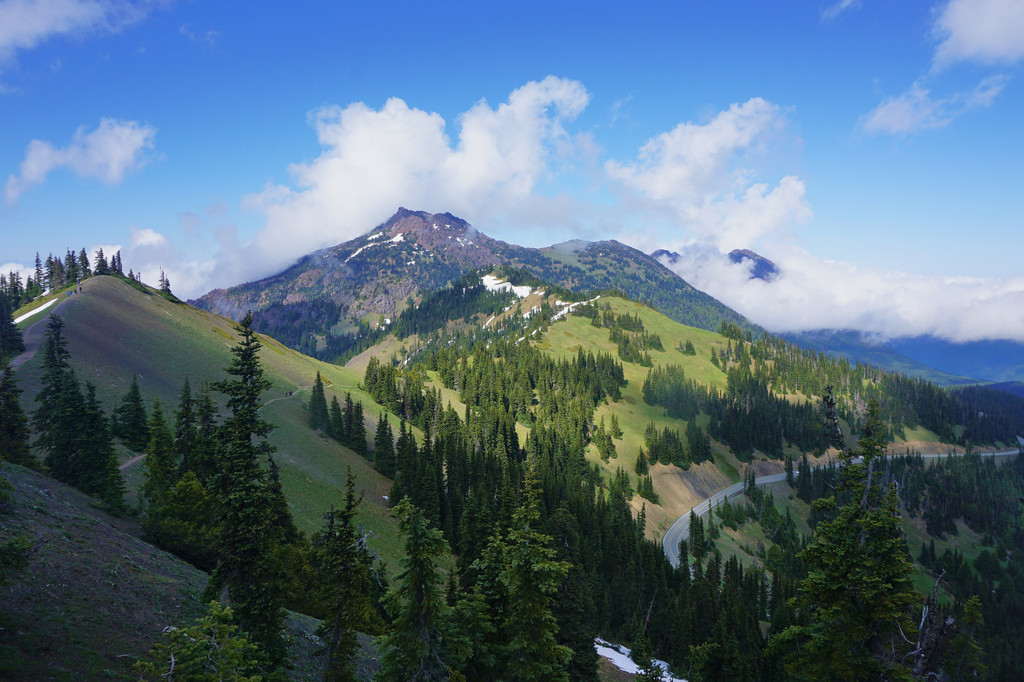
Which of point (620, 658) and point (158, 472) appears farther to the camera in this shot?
point (620, 658)

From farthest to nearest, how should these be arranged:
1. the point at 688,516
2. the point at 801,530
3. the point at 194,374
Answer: the point at 801,530
the point at 688,516
the point at 194,374

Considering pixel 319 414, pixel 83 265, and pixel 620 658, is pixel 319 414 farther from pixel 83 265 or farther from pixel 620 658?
pixel 83 265

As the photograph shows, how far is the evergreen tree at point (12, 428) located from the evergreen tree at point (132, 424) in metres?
19.8

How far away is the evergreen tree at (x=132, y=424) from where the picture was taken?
69.3 metres

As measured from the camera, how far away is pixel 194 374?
106 m

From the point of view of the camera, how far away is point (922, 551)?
164 m

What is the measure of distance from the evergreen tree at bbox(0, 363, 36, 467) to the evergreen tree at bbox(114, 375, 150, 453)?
19781 mm

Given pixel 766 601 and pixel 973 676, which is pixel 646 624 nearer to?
pixel 766 601

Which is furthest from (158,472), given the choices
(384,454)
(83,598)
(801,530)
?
(801,530)

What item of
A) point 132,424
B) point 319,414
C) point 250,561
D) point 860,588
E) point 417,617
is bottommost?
point 319,414

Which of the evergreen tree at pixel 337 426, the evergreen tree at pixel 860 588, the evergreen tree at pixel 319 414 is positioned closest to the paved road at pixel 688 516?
the evergreen tree at pixel 337 426

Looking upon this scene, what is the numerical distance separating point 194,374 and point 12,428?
6003 cm

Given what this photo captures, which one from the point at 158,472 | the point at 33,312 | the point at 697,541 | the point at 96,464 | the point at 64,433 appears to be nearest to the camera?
the point at 158,472

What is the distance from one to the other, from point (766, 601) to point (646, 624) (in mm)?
41698
